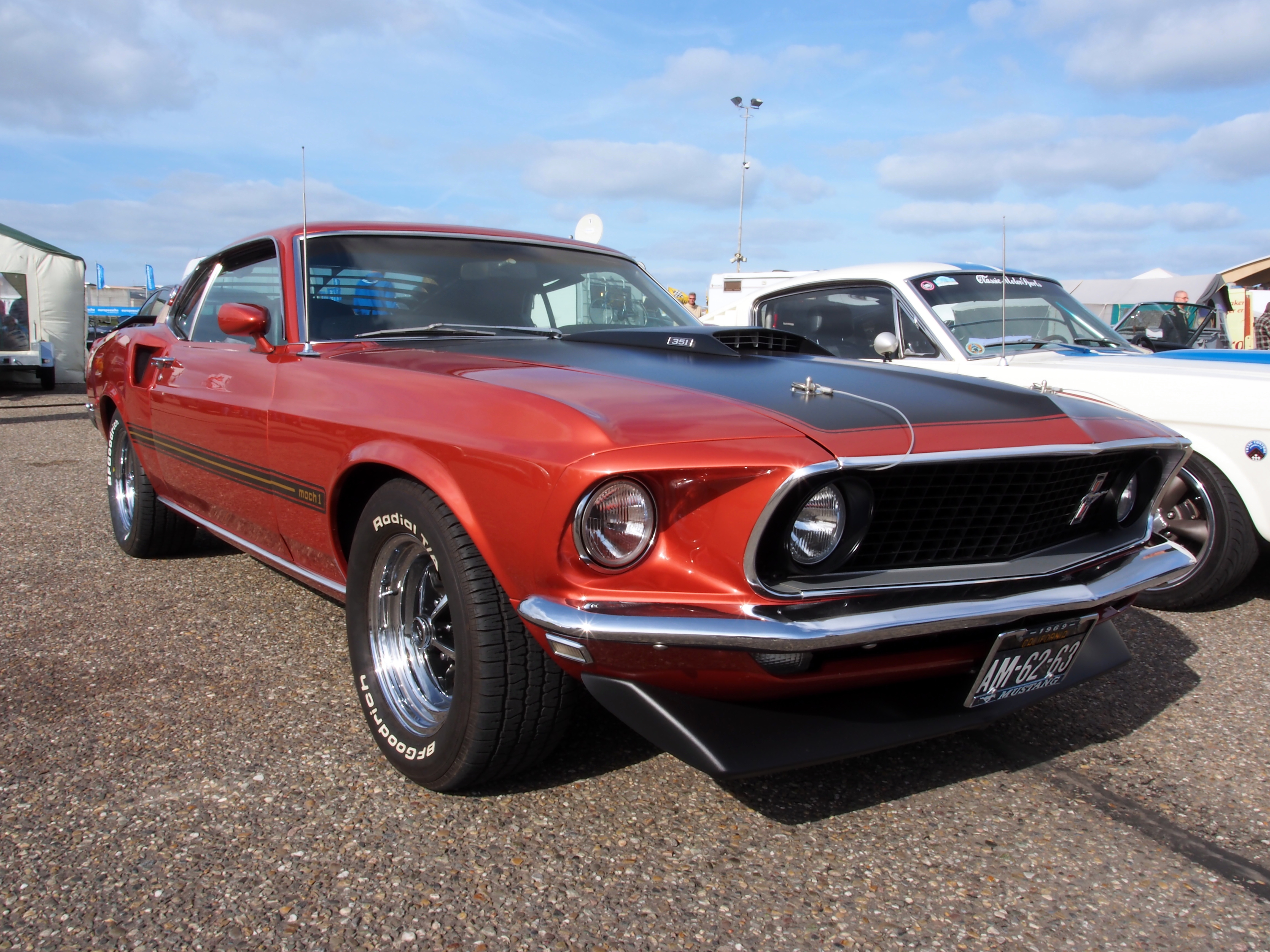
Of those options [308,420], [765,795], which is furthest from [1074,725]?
[308,420]

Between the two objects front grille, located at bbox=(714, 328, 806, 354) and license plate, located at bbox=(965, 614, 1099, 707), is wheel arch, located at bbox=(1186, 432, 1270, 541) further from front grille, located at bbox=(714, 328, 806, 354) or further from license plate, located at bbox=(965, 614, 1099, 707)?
license plate, located at bbox=(965, 614, 1099, 707)

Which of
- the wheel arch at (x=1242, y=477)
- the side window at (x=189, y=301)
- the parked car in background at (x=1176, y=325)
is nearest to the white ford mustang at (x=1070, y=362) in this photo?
the wheel arch at (x=1242, y=477)

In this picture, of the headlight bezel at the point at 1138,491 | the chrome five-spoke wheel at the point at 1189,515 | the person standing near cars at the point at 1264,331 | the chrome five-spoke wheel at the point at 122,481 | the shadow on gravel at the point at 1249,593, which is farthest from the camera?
the person standing near cars at the point at 1264,331

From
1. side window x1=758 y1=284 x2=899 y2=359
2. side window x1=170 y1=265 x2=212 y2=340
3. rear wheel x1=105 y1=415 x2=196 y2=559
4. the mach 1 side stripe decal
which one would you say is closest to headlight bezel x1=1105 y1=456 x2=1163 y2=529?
the mach 1 side stripe decal

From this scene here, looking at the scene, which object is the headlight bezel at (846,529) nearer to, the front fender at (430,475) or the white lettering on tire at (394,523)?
the front fender at (430,475)

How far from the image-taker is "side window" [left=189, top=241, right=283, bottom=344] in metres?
3.07

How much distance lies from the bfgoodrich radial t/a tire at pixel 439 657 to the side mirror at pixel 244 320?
90 centimetres

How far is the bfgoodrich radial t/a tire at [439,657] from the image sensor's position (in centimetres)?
193

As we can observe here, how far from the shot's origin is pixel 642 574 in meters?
1.74

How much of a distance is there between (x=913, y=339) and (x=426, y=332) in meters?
2.79

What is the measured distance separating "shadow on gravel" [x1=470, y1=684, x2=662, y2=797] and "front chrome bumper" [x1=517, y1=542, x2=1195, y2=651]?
0.40 m

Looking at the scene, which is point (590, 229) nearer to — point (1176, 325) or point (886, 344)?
point (886, 344)

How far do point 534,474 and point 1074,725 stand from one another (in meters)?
1.80

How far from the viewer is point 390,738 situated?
7.32ft
